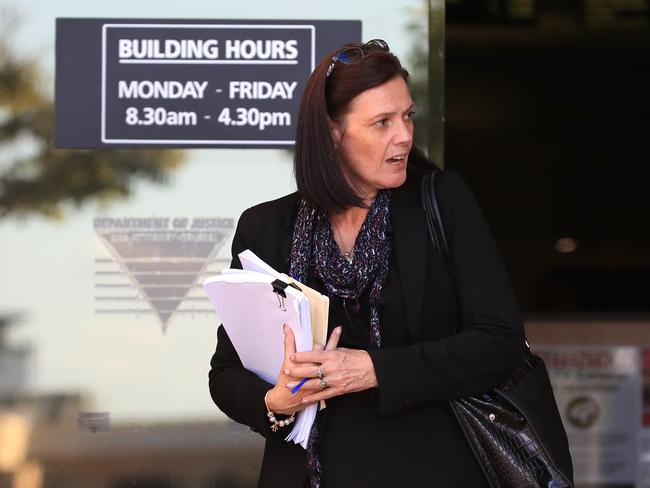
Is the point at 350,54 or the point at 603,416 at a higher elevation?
the point at 350,54

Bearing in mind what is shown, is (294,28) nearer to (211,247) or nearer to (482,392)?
(211,247)

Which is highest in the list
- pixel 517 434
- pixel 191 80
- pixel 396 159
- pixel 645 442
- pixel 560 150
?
pixel 560 150

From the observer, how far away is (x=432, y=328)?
2533 millimetres

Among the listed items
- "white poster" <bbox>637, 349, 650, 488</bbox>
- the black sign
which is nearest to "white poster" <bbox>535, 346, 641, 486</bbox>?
"white poster" <bbox>637, 349, 650, 488</bbox>

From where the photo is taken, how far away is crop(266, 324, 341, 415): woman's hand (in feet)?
7.72

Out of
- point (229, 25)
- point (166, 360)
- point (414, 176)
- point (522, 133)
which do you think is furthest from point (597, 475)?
point (522, 133)

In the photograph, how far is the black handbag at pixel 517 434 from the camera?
2.43 metres

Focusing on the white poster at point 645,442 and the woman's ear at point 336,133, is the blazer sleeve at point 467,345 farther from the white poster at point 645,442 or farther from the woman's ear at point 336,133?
the white poster at point 645,442

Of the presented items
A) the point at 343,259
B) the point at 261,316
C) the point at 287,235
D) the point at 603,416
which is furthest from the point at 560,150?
the point at 261,316

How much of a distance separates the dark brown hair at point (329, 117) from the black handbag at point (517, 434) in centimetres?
52

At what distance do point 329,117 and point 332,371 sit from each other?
587 mm

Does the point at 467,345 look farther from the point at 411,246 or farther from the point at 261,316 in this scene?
the point at 261,316

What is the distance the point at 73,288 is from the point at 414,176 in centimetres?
185

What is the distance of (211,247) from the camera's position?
415cm
